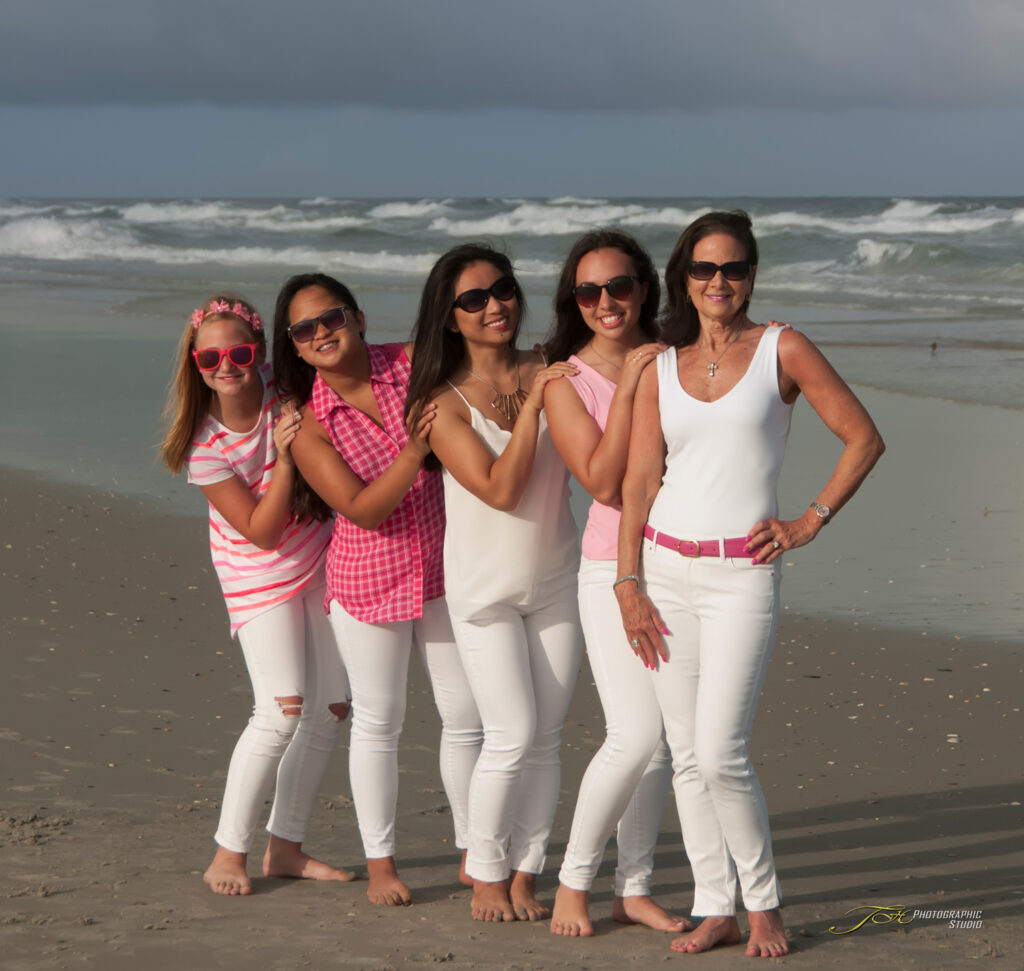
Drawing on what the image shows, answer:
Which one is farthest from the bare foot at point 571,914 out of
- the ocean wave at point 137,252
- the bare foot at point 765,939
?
the ocean wave at point 137,252

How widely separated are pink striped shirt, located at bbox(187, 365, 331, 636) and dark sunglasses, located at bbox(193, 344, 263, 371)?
170mm

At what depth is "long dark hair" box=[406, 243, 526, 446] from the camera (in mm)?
3676

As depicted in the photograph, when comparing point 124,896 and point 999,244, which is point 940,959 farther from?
point 999,244

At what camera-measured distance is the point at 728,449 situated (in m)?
3.31

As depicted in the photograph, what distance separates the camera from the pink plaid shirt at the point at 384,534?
3.77 m

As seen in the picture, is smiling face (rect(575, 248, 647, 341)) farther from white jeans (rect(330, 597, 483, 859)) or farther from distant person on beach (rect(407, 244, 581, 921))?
white jeans (rect(330, 597, 483, 859))

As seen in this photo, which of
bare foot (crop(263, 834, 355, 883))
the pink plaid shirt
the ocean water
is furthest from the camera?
the ocean water

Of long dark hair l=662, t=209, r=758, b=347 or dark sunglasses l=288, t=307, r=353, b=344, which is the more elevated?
long dark hair l=662, t=209, r=758, b=347

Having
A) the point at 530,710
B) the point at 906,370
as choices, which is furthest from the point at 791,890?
the point at 906,370

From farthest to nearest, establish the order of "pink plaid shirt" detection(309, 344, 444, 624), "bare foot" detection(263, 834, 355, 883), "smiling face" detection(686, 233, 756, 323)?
"bare foot" detection(263, 834, 355, 883) < "pink plaid shirt" detection(309, 344, 444, 624) < "smiling face" detection(686, 233, 756, 323)

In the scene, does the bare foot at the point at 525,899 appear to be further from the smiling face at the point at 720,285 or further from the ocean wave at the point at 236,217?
the ocean wave at the point at 236,217

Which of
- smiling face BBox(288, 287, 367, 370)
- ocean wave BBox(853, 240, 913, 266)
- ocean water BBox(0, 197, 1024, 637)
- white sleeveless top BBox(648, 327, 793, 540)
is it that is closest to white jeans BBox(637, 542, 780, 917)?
white sleeveless top BBox(648, 327, 793, 540)

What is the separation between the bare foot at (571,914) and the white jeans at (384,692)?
54 cm

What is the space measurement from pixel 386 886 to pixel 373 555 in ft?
3.09
